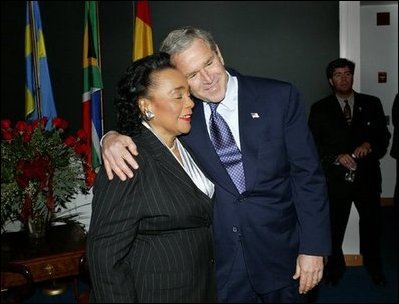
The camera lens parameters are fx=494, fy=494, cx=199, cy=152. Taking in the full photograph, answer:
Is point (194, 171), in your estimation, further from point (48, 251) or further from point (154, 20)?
point (154, 20)

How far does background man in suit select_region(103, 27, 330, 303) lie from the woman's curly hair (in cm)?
19

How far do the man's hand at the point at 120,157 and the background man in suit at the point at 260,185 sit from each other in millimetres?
382

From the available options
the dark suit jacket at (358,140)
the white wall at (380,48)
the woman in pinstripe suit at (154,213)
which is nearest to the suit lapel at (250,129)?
the woman in pinstripe suit at (154,213)

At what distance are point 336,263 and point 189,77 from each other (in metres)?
2.71

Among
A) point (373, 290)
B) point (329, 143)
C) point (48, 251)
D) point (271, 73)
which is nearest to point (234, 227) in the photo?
point (48, 251)

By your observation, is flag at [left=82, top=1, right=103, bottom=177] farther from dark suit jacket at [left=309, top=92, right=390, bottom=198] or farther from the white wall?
the white wall

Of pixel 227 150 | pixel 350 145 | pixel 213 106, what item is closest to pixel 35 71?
pixel 350 145

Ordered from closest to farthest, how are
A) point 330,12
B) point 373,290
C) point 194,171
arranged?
point 194,171 < point 373,290 < point 330,12

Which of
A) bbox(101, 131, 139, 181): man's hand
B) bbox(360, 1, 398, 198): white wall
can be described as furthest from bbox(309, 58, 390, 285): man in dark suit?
bbox(360, 1, 398, 198): white wall

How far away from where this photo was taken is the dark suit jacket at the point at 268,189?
178cm

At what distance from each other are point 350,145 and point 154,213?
2698 millimetres

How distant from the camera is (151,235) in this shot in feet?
4.66

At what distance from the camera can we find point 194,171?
1.68m

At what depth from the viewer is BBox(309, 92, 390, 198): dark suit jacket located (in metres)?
3.75
